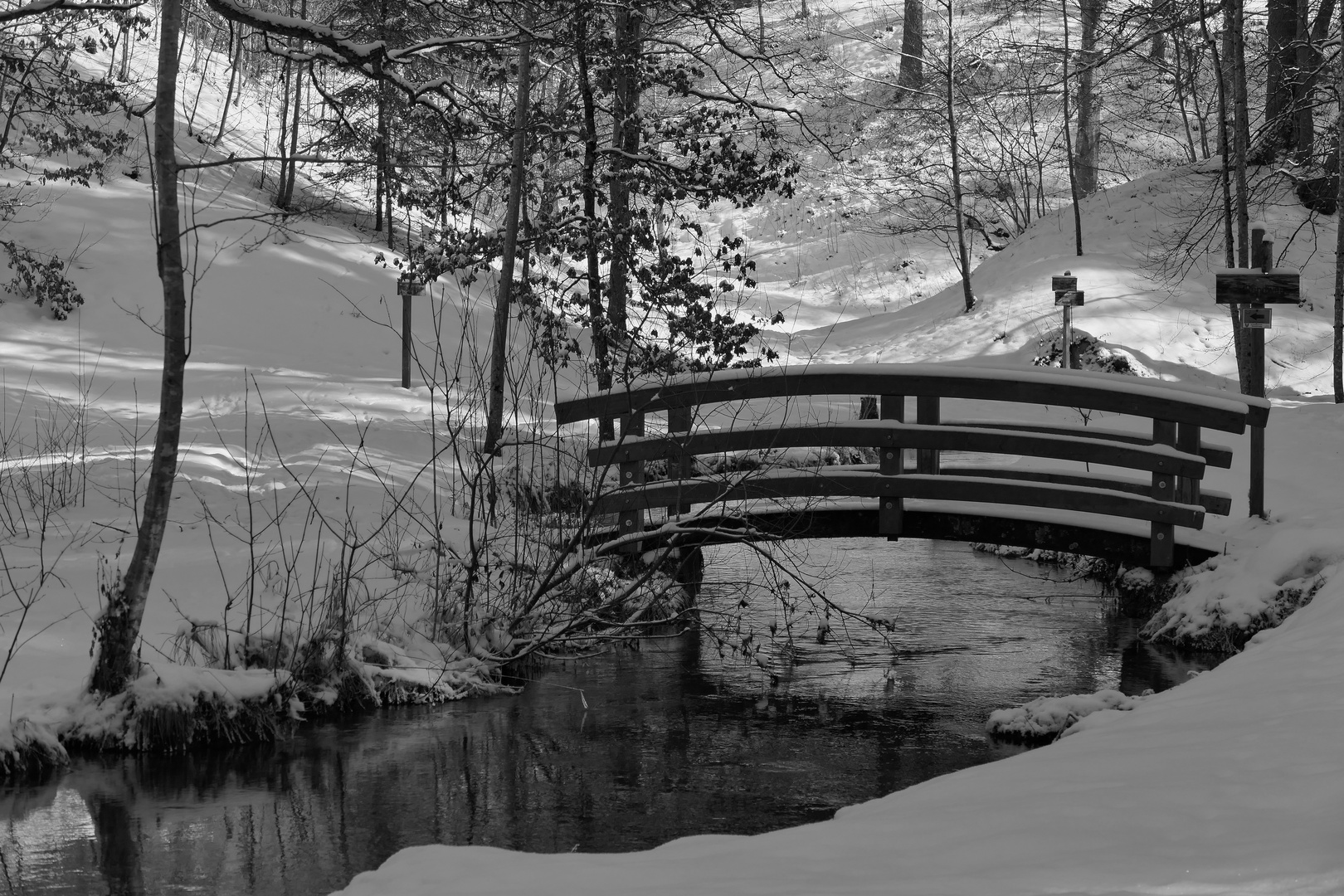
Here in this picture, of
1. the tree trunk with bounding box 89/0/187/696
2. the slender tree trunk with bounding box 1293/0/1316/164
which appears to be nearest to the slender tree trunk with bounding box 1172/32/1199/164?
the slender tree trunk with bounding box 1293/0/1316/164

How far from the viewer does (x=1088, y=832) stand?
10.7 ft

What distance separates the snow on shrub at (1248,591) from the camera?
735 cm

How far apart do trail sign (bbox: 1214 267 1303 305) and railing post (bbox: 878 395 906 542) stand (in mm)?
2860

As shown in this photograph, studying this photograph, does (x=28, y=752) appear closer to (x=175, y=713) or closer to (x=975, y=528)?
(x=175, y=713)

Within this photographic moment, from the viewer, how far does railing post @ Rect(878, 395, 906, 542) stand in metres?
8.52

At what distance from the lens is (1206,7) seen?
739 inches

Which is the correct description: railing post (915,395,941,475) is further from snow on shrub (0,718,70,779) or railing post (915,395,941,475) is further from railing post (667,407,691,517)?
snow on shrub (0,718,70,779)

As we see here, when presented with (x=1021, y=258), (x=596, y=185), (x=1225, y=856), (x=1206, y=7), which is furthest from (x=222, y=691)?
(x=1021, y=258)

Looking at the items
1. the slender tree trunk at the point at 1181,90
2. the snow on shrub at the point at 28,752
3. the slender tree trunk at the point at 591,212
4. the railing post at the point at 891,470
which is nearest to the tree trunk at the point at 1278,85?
the slender tree trunk at the point at 1181,90

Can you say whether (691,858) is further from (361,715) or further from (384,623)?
(384,623)

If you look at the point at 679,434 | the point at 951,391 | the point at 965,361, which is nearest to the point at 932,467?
the point at 951,391

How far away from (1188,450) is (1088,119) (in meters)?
20.8

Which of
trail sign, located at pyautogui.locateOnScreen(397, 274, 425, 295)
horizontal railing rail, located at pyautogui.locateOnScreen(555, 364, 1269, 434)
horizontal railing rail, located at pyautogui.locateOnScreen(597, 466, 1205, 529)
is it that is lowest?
horizontal railing rail, located at pyautogui.locateOnScreen(597, 466, 1205, 529)

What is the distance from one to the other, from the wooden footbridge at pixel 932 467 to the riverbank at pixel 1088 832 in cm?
305
